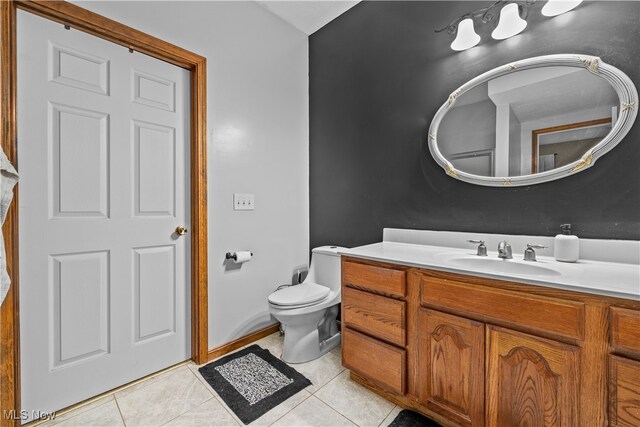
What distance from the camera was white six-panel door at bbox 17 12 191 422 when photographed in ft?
4.17

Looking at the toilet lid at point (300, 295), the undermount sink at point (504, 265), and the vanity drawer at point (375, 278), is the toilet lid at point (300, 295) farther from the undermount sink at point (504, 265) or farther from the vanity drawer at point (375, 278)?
the undermount sink at point (504, 265)

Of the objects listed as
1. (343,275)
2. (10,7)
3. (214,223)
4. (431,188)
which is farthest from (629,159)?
(10,7)

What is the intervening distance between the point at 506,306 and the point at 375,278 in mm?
543

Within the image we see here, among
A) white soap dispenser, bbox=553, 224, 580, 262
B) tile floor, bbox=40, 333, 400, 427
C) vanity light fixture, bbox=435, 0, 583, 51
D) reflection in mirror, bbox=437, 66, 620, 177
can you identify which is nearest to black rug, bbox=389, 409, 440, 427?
tile floor, bbox=40, 333, 400, 427

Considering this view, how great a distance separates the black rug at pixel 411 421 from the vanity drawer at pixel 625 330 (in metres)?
0.81

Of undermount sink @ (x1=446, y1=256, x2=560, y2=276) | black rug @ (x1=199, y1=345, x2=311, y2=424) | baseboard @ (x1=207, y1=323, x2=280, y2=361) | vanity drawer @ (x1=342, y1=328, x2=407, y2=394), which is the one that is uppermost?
undermount sink @ (x1=446, y1=256, x2=560, y2=276)

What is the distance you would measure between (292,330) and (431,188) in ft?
4.13

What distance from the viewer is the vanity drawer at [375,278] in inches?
50.4

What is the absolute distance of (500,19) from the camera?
1410 mm

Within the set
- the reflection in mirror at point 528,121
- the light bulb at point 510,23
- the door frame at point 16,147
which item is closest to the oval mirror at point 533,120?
the reflection in mirror at point 528,121

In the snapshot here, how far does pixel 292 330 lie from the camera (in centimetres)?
178

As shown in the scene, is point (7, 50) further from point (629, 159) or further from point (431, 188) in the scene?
point (629, 159)

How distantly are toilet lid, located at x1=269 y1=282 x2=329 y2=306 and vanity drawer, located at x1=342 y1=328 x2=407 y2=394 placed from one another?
31 centimetres

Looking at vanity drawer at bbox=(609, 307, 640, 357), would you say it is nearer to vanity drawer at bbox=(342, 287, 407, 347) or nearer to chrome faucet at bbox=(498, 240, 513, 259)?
chrome faucet at bbox=(498, 240, 513, 259)
